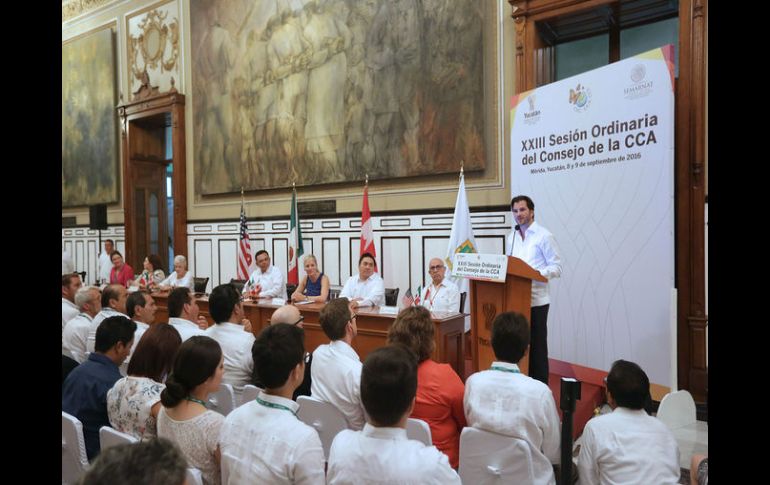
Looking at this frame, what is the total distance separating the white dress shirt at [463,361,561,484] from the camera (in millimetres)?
2328

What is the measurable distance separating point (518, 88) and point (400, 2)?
2.37m

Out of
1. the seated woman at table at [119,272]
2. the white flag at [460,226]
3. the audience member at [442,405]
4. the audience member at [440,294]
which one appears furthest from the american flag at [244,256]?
the audience member at [442,405]

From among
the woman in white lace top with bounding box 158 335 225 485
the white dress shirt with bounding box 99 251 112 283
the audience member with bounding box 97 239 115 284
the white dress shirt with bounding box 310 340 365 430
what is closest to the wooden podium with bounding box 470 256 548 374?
the white dress shirt with bounding box 310 340 365 430

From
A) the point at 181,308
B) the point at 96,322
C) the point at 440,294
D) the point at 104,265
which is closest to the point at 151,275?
the point at 104,265

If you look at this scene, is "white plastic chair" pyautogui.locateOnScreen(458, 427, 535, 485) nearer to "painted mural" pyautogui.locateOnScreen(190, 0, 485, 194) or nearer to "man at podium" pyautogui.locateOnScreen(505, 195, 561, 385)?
"man at podium" pyautogui.locateOnScreen(505, 195, 561, 385)

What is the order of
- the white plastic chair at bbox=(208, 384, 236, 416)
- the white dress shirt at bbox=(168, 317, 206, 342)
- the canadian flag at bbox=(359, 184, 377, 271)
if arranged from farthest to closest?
1. the canadian flag at bbox=(359, 184, 377, 271)
2. the white dress shirt at bbox=(168, 317, 206, 342)
3. the white plastic chair at bbox=(208, 384, 236, 416)

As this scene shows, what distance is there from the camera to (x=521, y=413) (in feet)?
7.69

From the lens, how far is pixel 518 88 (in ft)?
22.2

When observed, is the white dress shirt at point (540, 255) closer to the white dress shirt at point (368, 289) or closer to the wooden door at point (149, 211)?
the white dress shirt at point (368, 289)

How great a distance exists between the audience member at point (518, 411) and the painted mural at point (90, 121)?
11822 millimetres

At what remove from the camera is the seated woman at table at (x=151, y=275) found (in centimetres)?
923

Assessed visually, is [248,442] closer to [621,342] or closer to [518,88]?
[621,342]

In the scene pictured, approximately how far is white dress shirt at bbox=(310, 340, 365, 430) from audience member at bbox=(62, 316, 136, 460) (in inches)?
39.1

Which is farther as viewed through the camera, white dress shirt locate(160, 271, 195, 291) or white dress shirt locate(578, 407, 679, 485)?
white dress shirt locate(160, 271, 195, 291)
